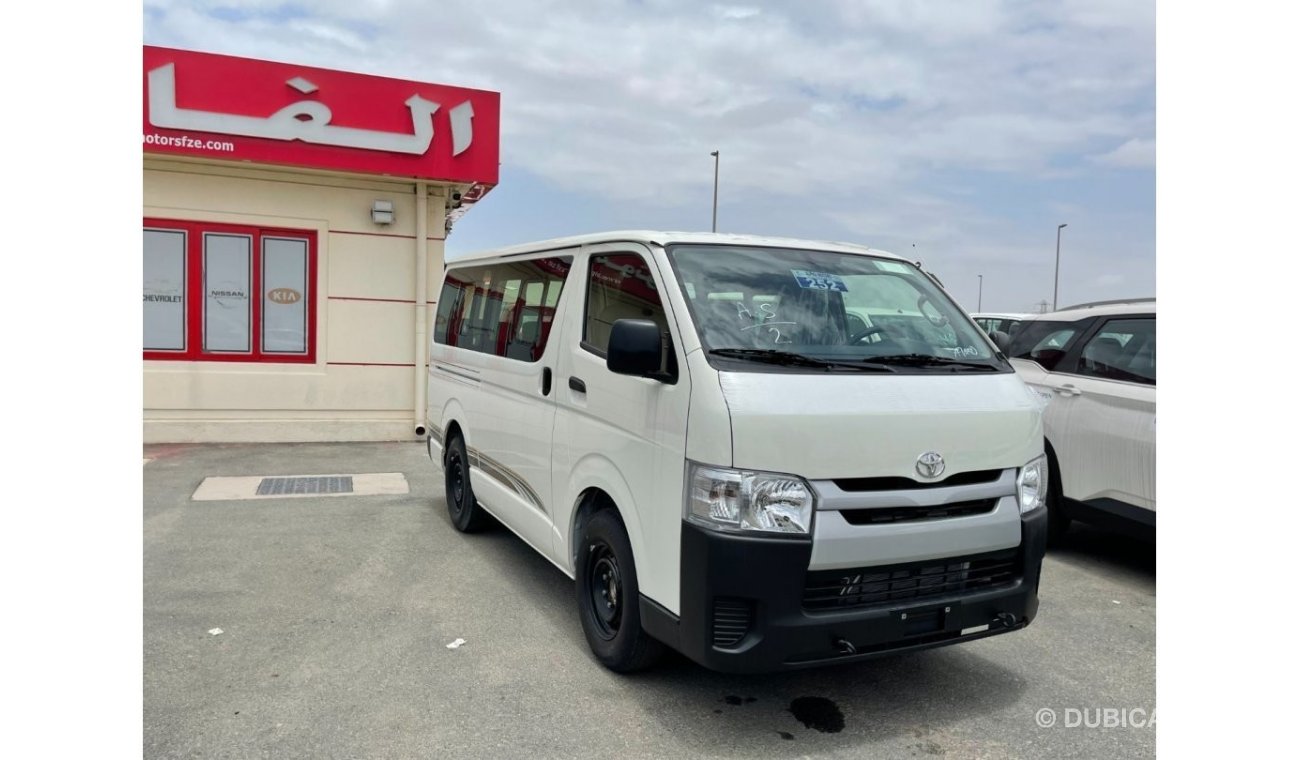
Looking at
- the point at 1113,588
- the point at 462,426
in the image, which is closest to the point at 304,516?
the point at 462,426

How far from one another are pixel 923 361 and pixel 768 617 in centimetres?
140

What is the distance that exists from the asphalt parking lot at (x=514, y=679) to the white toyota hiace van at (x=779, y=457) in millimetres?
393

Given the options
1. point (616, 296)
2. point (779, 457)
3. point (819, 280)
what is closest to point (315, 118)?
point (616, 296)

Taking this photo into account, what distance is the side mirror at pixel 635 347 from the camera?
3.81 metres

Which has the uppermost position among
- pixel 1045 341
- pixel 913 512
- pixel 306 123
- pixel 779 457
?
pixel 306 123

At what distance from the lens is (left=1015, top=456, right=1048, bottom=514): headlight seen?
3989mm

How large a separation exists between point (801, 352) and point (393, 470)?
21.7 ft

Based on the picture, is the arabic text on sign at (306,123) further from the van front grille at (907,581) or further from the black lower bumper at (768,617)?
the van front grille at (907,581)

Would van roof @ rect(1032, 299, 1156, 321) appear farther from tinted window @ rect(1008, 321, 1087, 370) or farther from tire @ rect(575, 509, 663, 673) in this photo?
tire @ rect(575, 509, 663, 673)

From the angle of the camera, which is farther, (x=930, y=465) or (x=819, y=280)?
(x=819, y=280)

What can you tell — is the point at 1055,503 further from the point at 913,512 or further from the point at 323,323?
the point at 323,323

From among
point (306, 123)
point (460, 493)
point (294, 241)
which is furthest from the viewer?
point (294, 241)

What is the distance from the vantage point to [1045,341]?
689 cm

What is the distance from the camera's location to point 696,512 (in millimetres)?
3572
